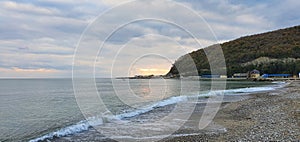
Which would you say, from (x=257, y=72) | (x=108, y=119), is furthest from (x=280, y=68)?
(x=108, y=119)

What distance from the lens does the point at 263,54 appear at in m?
140

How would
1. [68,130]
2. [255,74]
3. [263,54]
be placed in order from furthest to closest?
1. [263,54]
2. [255,74]
3. [68,130]

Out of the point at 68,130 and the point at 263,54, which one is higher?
the point at 263,54

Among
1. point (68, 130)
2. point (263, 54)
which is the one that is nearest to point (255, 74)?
point (263, 54)

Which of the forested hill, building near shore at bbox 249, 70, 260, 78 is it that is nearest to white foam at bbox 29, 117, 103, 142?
the forested hill

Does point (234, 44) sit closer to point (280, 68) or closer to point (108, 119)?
point (280, 68)

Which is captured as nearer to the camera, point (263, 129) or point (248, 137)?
point (248, 137)

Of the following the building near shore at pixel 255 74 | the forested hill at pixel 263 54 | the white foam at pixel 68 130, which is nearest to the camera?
the white foam at pixel 68 130

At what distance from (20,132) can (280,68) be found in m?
123

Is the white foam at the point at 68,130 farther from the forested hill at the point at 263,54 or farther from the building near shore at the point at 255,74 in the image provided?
the building near shore at the point at 255,74

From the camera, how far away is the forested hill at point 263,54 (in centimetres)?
12000

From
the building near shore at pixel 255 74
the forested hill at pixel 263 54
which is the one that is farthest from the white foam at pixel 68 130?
the building near shore at pixel 255 74

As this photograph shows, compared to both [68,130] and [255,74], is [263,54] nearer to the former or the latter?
[255,74]

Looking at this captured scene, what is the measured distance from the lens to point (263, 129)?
10758mm
